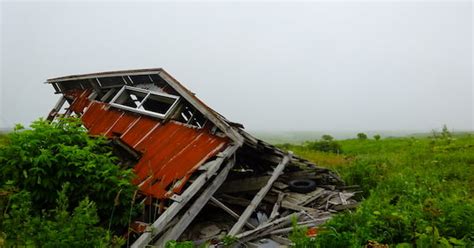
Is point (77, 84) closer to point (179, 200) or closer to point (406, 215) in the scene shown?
point (179, 200)

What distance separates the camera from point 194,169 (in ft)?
23.6

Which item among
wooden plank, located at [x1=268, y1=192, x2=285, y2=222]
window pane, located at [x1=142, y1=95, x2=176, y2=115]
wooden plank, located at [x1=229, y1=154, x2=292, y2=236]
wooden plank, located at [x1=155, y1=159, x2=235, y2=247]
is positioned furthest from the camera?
window pane, located at [x1=142, y1=95, x2=176, y2=115]

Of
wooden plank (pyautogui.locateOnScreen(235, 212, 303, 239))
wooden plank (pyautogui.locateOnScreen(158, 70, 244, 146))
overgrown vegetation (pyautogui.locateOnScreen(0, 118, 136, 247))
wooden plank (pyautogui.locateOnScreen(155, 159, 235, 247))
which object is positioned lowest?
wooden plank (pyautogui.locateOnScreen(235, 212, 303, 239))

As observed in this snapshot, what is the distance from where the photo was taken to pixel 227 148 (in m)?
7.65

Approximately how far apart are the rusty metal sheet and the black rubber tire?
112 inches

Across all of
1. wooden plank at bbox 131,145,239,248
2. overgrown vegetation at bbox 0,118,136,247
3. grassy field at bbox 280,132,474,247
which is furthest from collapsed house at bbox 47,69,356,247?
grassy field at bbox 280,132,474,247

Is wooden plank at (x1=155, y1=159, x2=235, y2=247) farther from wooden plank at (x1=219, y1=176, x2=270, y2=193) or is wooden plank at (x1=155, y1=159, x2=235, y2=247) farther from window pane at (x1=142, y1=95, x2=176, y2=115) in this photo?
window pane at (x1=142, y1=95, x2=176, y2=115)

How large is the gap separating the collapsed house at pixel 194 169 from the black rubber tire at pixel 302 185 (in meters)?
0.03

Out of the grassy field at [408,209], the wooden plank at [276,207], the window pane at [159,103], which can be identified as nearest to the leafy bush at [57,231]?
the grassy field at [408,209]

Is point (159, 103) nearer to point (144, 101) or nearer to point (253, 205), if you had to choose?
point (144, 101)

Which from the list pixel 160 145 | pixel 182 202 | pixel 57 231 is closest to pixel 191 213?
pixel 182 202

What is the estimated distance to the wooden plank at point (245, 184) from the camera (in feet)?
30.9

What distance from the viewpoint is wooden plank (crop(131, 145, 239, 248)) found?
5946mm

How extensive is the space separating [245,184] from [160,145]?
2.38 m
